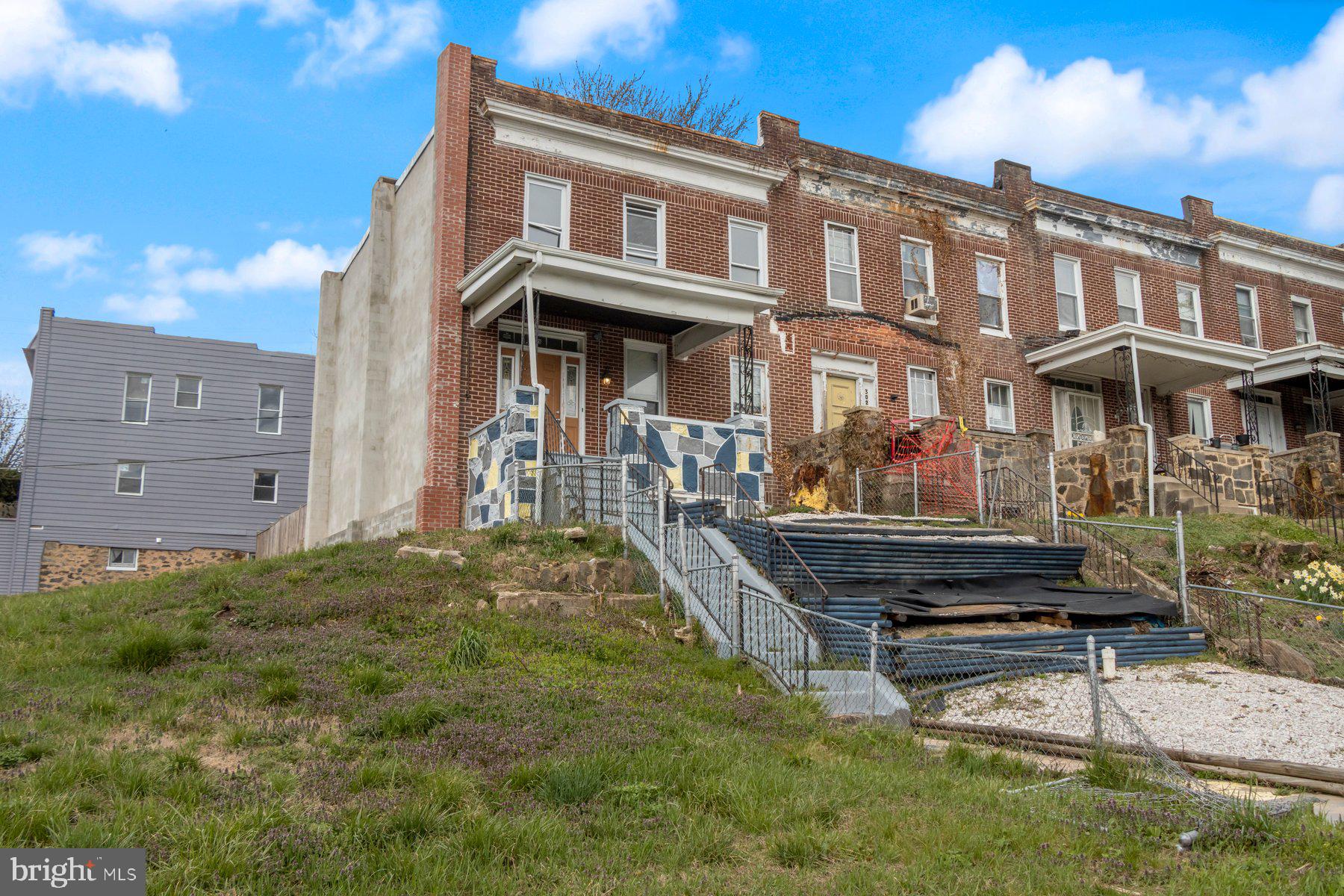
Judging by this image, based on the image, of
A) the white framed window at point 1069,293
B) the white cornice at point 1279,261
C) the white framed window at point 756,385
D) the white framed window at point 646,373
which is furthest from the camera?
the white cornice at point 1279,261

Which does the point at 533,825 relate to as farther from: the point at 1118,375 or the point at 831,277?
the point at 1118,375

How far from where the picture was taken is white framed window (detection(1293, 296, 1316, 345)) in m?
29.6

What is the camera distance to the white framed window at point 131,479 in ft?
105

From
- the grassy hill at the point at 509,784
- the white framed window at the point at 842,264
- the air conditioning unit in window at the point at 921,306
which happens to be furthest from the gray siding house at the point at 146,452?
the grassy hill at the point at 509,784

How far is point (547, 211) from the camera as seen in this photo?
1989 cm

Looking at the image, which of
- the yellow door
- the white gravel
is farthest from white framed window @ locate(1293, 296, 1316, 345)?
the white gravel

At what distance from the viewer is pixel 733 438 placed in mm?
17438

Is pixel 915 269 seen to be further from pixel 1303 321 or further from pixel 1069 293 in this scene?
pixel 1303 321

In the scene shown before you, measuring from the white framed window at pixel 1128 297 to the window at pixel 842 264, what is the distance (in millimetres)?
7777

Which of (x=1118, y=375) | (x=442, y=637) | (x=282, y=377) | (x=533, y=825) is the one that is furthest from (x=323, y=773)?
(x=282, y=377)

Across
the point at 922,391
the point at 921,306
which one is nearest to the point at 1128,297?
the point at 921,306

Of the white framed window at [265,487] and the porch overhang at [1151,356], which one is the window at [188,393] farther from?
the porch overhang at [1151,356]

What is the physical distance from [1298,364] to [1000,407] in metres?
8.54

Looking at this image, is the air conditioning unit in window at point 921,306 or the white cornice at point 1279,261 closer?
the air conditioning unit in window at point 921,306
